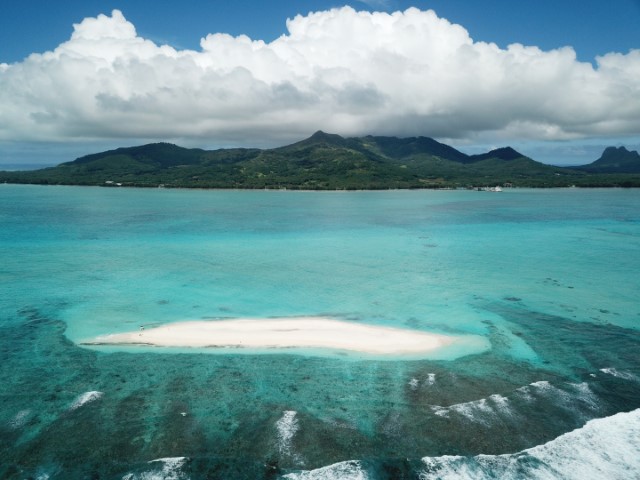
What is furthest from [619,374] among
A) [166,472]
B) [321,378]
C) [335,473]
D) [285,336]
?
[166,472]

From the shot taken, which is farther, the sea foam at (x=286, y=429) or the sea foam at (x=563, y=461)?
the sea foam at (x=286, y=429)

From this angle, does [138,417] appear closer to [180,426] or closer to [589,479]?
[180,426]

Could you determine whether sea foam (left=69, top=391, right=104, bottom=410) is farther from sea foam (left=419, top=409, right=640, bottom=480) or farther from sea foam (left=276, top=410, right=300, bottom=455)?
sea foam (left=419, top=409, right=640, bottom=480)

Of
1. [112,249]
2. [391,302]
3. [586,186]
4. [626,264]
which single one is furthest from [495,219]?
[586,186]

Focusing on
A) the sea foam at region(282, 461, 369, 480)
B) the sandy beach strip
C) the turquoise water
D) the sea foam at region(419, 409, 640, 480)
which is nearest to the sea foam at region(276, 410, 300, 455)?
the turquoise water

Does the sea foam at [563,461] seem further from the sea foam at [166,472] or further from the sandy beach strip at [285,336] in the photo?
the sandy beach strip at [285,336]

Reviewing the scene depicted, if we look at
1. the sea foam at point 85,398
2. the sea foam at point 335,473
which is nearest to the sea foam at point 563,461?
the sea foam at point 335,473

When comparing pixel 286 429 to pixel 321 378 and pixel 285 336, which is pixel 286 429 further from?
pixel 285 336
